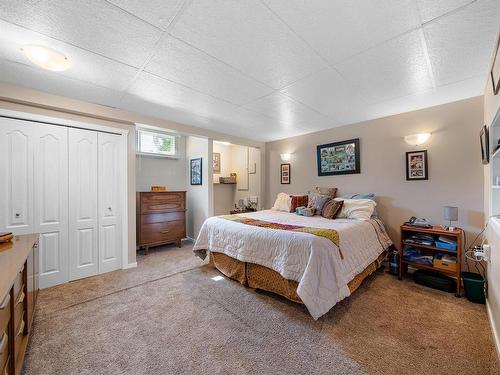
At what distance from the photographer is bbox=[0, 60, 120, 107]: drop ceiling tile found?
2.08 meters

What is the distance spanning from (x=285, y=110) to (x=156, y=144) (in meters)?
3.07

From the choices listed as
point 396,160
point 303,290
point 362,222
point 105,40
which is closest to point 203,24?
point 105,40

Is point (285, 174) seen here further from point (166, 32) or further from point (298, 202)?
point (166, 32)

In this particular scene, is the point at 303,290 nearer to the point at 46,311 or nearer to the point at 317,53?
the point at 317,53

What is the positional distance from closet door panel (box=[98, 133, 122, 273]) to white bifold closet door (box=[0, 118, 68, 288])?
384 mm

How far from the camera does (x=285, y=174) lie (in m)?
4.86

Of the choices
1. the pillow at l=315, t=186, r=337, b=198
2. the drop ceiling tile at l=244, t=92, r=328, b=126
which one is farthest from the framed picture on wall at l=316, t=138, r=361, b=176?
the drop ceiling tile at l=244, t=92, r=328, b=126

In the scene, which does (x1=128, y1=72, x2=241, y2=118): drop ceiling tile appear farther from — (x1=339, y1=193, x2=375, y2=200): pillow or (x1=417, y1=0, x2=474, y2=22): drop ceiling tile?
(x1=339, y1=193, x2=375, y2=200): pillow

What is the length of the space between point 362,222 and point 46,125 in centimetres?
413

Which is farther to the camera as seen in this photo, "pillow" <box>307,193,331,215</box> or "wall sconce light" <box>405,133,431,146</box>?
"pillow" <box>307,193,331,215</box>

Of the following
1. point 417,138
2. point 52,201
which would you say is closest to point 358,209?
point 417,138

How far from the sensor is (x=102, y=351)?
159 centimetres

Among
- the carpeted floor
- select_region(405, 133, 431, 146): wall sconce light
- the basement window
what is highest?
the basement window

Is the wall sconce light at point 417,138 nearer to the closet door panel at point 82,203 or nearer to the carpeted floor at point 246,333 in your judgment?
the carpeted floor at point 246,333
